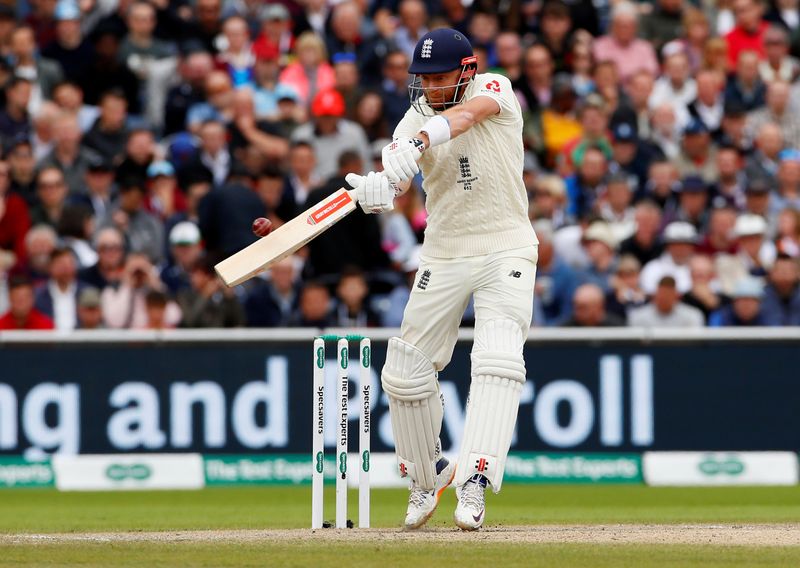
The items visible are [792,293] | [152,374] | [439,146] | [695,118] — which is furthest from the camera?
[695,118]

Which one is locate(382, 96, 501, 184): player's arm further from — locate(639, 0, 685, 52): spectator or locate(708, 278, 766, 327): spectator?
locate(639, 0, 685, 52): spectator

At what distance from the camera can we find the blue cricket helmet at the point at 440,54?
7.50 metres

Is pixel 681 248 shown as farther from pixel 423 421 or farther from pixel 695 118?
pixel 423 421

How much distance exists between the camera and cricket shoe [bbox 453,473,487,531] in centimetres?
734

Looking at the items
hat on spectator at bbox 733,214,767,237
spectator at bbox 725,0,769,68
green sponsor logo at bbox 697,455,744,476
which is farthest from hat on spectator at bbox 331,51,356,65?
green sponsor logo at bbox 697,455,744,476

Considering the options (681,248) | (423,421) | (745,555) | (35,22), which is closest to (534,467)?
(681,248)

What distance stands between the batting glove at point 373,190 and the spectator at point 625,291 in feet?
19.7

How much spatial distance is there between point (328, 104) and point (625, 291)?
3.28 meters

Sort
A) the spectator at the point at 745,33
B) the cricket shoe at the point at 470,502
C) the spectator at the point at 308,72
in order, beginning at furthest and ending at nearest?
the spectator at the point at 745,33
the spectator at the point at 308,72
the cricket shoe at the point at 470,502

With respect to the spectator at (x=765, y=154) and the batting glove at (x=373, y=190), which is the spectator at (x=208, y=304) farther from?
the batting glove at (x=373, y=190)

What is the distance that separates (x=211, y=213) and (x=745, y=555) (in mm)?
7685

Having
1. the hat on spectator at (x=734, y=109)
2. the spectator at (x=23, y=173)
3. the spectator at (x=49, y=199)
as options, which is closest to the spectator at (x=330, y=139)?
the spectator at (x=49, y=199)

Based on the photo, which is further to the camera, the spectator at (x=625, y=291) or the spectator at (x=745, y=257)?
the spectator at (x=745, y=257)

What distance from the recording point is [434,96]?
25.2 feet
